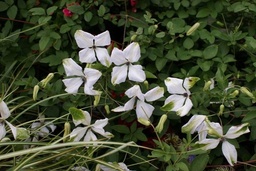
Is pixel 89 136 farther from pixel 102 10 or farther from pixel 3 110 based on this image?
pixel 102 10

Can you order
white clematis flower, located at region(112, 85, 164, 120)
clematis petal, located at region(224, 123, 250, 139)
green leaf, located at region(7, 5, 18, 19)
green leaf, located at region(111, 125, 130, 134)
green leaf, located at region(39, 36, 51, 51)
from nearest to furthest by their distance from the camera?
clematis petal, located at region(224, 123, 250, 139), white clematis flower, located at region(112, 85, 164, 120), green leaf, located at region(111, 125, 130, 134), green leaf, located at region(39, 36, 51, 51), green leaf, located at region(7, 5, 18, 19)

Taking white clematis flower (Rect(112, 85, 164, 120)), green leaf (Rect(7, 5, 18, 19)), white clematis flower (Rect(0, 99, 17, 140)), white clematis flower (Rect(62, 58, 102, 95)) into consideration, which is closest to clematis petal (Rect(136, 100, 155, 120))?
white clematis flower (Rect(112, 85, 164, 120))

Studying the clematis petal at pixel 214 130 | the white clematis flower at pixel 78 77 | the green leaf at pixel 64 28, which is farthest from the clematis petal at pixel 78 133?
→ the green leaf at pixel 64 28

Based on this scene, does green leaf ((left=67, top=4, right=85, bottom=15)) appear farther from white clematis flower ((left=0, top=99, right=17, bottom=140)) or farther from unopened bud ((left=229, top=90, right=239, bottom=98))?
unopened bud ((left=229, top=90, right=239, bottom=98))

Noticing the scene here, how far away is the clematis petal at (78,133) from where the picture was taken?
1.44 m

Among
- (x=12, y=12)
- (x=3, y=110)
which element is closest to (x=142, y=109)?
(x=3, y=110)

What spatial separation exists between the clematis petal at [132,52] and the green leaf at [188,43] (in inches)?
11.2

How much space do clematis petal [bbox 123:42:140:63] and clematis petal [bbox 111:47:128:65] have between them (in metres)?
0.01

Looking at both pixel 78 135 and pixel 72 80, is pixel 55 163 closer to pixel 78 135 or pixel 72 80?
pixel 78 135

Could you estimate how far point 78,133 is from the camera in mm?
1451

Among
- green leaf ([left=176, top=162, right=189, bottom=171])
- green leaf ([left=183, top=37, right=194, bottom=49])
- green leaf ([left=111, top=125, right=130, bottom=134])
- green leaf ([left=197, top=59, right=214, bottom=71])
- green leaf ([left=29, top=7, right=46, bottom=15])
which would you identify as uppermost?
green leaf ([left=29, top=7, right=46, bottom=15])

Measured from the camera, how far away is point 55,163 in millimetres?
1514

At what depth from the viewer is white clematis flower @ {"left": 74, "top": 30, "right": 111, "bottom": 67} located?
1.50m

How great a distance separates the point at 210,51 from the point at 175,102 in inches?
12.4
